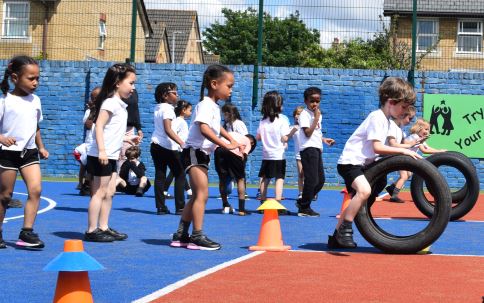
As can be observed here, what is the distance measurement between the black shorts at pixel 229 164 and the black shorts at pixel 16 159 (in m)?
4.70

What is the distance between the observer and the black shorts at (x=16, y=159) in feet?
Result: 28.0

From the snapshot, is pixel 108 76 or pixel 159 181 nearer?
pixel 108 76

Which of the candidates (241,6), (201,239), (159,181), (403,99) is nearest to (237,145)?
(201,239)

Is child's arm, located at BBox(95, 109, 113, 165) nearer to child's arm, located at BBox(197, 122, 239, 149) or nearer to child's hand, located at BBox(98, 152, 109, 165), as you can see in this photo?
child's hand, located at BBox(98, 152, 109, 165)

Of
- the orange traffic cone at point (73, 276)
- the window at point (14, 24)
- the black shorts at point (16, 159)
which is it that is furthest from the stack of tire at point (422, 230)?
the window at point (14, 24)

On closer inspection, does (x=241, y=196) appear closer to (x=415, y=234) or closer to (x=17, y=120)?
(x=415, y=234)

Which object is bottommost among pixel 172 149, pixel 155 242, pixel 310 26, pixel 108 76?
pixel 155 242

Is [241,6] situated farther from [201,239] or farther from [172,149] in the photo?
[201,239]

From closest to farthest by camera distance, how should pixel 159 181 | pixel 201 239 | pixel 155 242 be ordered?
pixel 201 239 → pixel 155 242 → pixel 159 181

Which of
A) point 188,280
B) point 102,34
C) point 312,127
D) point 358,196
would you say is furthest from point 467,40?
point 188,280

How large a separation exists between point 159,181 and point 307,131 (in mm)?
2221

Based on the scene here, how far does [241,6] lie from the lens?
2077 cm

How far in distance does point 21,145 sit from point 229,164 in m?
5.25

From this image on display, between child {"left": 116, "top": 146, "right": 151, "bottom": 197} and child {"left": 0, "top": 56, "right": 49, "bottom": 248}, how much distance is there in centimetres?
761
